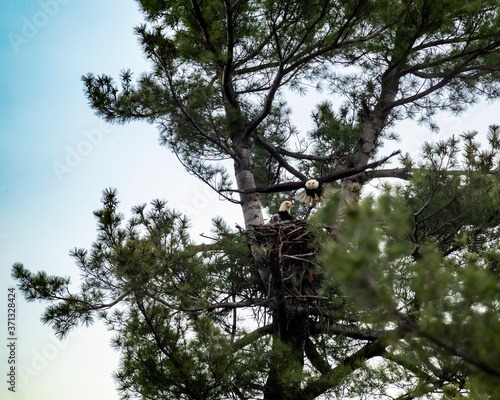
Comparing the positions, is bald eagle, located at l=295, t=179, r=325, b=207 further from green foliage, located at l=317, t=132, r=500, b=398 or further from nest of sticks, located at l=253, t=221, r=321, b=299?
green foliage, located at l=317, t=132, r=500, b=398

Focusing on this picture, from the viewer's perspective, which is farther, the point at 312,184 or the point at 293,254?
the point at 312,184

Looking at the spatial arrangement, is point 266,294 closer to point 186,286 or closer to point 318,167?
point 186,286

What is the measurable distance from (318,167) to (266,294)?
7.86ft

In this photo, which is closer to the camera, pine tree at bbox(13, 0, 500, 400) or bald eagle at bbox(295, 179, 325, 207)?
pine tree at bbox(13, 0, 500, 400)

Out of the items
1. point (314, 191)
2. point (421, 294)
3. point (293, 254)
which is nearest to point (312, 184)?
point (314, 191)

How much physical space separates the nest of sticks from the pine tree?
2 centimetres

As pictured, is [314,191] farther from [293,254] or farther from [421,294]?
[421,294]

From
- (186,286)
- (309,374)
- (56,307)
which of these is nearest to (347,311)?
(309,374)

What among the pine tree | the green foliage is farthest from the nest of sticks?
the green foliage

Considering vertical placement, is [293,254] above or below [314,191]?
below

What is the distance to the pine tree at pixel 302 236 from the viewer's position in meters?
2.77

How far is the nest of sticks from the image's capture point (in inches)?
246

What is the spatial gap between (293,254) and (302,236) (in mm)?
199

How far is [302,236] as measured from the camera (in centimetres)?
638
